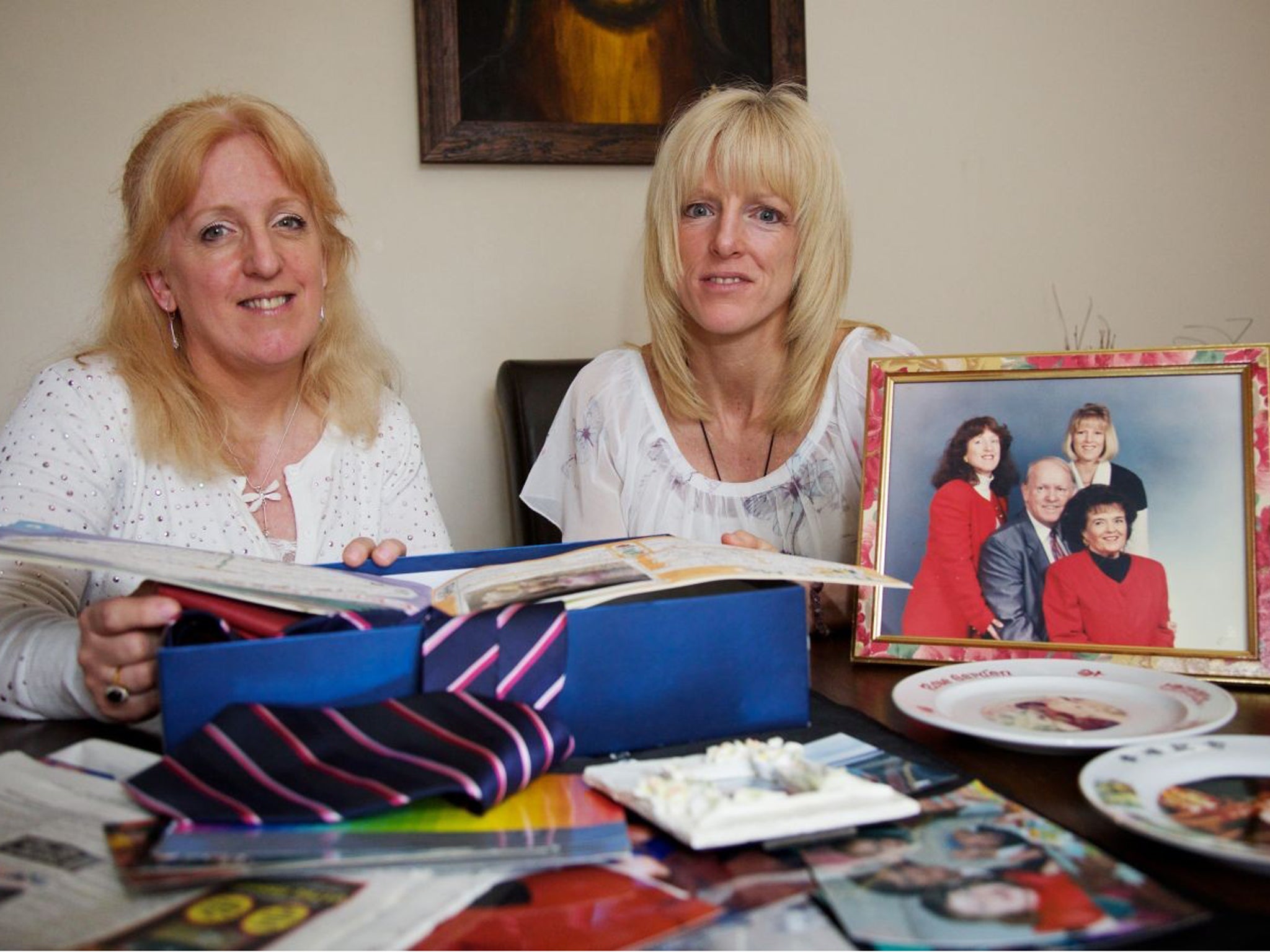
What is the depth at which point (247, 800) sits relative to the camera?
555 millimetres

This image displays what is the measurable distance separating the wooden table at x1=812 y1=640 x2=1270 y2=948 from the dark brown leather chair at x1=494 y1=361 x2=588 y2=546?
3.63ft

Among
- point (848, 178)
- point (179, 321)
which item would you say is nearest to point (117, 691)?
point (179, 321)

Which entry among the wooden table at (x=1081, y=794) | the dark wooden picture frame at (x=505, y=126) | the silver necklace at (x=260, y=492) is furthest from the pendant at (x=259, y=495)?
the dark wooden picture frame at (x=505, y=126)

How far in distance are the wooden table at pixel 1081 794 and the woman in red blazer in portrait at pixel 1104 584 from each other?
82mm

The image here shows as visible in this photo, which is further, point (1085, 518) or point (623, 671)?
point (1085, 518)

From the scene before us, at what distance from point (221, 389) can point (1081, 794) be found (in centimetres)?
119

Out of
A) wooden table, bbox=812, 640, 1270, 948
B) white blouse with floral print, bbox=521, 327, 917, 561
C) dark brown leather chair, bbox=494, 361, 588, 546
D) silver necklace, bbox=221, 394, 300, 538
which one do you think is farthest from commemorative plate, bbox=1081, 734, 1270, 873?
dark brown leather chair, bbox=494, 361, 588, 546

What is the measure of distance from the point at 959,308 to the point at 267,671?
223 centimetres

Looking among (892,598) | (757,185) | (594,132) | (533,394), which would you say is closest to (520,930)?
(892,598)

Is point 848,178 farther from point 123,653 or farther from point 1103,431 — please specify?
A: point 123,653

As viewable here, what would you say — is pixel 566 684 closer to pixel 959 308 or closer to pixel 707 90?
pixel 707 90

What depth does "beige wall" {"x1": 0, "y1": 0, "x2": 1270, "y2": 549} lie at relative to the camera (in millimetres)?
2178

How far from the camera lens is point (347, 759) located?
0.59 meters

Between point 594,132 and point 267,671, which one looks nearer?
point 267,671
